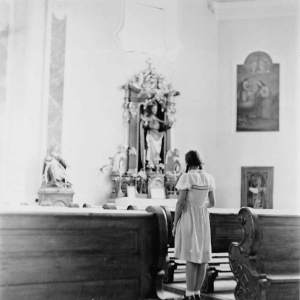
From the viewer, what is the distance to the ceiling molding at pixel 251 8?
12.8 m

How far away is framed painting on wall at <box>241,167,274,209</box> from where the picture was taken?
12.2 m

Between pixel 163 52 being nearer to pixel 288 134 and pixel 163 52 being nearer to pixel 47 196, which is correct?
pixel 288 134

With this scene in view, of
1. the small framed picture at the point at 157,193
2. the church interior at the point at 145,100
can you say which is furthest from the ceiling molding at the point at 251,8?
the small framed picture at the point at 157,193

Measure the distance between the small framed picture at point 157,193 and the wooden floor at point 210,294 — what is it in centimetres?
540

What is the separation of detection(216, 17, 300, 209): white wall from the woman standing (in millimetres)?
8312

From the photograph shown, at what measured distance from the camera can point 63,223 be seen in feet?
12.0

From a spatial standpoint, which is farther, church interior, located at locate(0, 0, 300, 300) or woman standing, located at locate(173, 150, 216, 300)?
church interior, located at locate(0, 0, 300, 300)

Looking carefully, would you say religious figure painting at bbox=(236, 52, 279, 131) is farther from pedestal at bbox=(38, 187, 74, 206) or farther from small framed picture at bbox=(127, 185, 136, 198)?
pedestal at bbox=(38, 187, 74, 206)

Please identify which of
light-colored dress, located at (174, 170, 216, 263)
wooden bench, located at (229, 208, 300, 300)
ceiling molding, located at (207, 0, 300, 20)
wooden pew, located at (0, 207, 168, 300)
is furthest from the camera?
ceiling molding, located at (207, 0, 300, 20)

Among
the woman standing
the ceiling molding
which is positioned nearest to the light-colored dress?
the woman standing

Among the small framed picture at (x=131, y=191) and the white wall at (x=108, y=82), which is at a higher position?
the white wall at (x=108, y=82)

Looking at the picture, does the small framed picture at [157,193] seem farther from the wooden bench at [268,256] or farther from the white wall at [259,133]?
the wooden bench at [268,256]

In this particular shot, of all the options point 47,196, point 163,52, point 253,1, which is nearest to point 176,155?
point 163,52

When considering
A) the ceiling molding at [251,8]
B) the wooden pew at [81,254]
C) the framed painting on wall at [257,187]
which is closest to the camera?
the wooden pew at [81,254]
